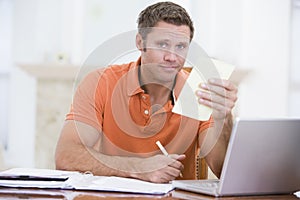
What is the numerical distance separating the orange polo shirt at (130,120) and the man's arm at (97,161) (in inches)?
1.7

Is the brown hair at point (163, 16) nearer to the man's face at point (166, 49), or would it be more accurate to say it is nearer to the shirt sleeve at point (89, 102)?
the man's face at point (166, 49)

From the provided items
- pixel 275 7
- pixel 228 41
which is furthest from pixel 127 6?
pixel 275 7

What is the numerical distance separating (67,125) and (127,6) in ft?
6.85

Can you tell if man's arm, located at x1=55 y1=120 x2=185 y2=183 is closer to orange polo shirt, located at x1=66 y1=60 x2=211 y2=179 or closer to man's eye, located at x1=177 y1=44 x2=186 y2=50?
orange polo shirt, located at x1=66 y1=60 x2=211 y2=179

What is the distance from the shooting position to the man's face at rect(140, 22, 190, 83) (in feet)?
5.25

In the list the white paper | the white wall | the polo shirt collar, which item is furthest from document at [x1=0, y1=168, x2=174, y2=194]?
the white wall

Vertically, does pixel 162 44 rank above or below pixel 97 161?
above

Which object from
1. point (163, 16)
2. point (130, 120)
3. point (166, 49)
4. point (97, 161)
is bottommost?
point (97, 161)

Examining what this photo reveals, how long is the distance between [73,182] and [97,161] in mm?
353

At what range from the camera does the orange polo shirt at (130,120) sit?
5.73ft

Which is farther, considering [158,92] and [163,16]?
[158,92]

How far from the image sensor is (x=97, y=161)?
160 centimetres

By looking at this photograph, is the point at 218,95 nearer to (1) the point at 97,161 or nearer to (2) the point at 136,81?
(1) the point at 97,161

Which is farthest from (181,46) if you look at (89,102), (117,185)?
(117,185)
